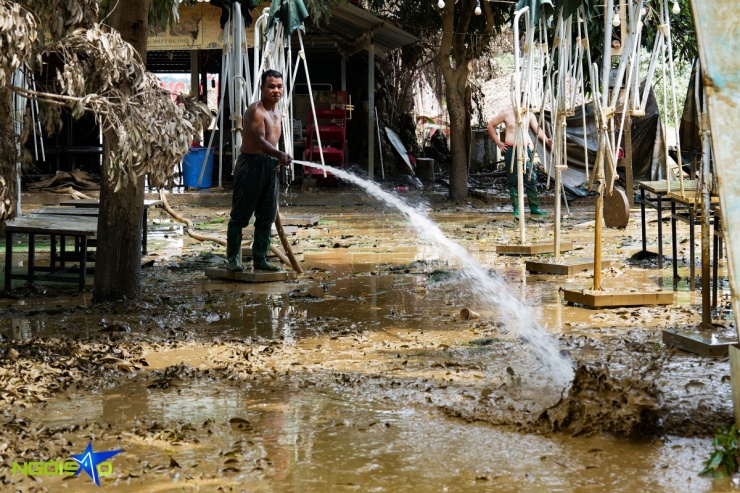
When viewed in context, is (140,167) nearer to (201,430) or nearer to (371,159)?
(201,430)

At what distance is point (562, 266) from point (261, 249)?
303 cm

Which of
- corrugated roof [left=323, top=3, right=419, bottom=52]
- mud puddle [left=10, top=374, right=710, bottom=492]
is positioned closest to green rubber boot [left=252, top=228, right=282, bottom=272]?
mud puddle [left=10, top=374, right=710, bottom=492]

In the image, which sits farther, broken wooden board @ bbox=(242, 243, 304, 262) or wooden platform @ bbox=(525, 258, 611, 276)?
broken wooden board @ bbox=(242, 243, 304, 262)

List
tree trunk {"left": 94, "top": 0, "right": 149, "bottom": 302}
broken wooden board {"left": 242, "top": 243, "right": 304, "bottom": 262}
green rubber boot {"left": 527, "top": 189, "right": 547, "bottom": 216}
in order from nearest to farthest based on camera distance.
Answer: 1. tree trunk {"left": 94, "top": 0, "right": 149, "bottom": 302}
2. broken wooden board {"left": 242, "top": 243, "right": 304, "bottom": 262}
3. green rubber boot {"left": 527, "top": 189, "right": 547, "bottom": 216}

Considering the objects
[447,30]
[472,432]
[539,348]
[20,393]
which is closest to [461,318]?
[539,348]

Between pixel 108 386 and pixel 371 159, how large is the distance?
48.4 ft

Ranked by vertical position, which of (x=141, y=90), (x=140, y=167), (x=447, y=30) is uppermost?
(x=447, y=30)

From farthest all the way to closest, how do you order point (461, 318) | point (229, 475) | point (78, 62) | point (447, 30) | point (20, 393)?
→ point (447, 30), point (461, 318), point (78, 62), point (20, 393), point (229, 475)

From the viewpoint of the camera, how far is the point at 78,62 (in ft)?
17.2

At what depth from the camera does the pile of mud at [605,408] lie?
4.16 m

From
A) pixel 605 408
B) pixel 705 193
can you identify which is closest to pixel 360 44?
pixel 705 193

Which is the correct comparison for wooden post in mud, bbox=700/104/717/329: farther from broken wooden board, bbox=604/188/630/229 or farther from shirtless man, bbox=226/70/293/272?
shirtless man, bbox=226/70/293/272

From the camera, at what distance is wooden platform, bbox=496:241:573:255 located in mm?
10581

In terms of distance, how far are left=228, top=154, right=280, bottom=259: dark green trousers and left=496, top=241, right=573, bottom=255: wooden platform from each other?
10.3ft
